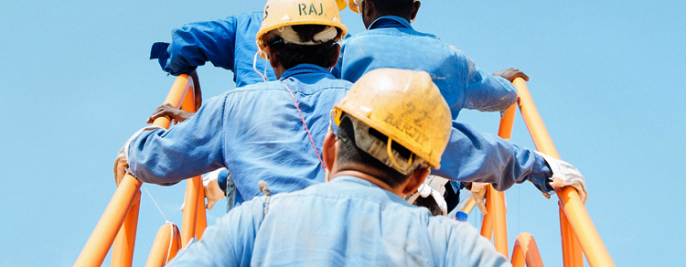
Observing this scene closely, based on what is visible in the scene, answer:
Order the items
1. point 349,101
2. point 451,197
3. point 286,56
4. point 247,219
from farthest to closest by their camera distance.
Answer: point 451,197, point 286,56, point 349,101, point 247,219

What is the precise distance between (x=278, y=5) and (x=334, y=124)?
132cm

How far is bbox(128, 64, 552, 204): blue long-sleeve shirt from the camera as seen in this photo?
275cm

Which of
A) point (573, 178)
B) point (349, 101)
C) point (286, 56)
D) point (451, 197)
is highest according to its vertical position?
point (349, 101)

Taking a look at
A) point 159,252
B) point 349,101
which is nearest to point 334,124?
point 349,101

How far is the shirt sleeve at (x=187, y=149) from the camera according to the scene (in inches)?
117

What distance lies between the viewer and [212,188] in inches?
187

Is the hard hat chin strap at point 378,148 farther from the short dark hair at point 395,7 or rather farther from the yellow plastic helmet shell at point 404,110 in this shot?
the short dark hair at point 395,7

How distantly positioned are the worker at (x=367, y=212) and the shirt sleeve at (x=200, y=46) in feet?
10.2

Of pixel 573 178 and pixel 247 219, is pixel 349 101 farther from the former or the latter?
pixel 573 178

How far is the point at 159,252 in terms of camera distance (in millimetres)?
3926

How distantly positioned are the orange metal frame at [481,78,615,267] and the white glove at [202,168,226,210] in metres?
1.63

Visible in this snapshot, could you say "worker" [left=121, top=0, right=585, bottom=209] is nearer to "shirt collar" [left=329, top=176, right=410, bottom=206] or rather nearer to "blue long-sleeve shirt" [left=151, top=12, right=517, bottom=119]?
"blue long-sleeve shirt" [left=151, top=12, right=517, bottom=119]

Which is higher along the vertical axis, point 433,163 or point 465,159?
point 433,163

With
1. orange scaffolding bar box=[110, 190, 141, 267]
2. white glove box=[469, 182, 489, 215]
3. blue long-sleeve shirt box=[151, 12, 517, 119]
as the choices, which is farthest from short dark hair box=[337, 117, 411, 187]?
white glove box=[469, 182, 489, 215]
